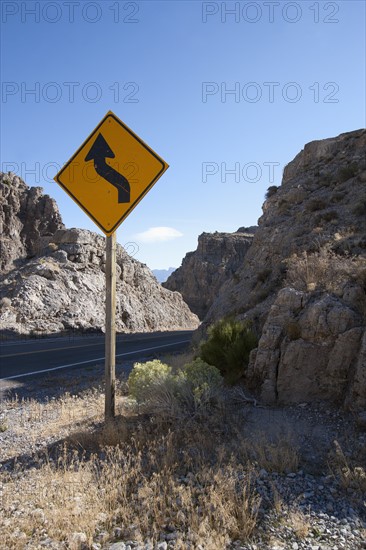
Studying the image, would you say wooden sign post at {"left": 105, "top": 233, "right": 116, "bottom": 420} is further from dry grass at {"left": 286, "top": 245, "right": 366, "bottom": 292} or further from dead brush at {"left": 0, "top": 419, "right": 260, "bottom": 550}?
dry grass at {"left": 286, "top": 245, "right": 366, "bottom": 292}

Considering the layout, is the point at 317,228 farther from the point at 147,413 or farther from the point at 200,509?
the point at 200,509

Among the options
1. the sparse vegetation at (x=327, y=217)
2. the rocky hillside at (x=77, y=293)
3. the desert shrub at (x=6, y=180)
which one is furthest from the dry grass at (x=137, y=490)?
the desert shrub at (x=6, y=180)

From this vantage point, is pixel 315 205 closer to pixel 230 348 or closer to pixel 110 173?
pixel 230 348

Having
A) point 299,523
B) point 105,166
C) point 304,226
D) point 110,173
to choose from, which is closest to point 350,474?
point 299,523

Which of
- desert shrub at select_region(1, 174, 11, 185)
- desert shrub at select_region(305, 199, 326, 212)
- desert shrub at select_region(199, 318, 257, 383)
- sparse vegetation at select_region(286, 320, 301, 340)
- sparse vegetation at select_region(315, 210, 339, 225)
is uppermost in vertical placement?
desert shrub at select_region(1, 174, 11, 185)

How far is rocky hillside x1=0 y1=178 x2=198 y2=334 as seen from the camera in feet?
94.3

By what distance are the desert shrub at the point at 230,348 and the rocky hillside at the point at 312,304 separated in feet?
1.59

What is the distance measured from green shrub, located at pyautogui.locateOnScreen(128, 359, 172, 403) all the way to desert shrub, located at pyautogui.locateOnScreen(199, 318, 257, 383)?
3.87 ft

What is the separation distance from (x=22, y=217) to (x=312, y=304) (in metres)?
61.4

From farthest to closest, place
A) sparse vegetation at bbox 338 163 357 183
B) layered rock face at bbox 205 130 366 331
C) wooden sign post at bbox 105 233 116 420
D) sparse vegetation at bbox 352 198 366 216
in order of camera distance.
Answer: sparse vegetation at bbox 338 163 357 183, sparse vegetation at bbox 352 198 366 216, layered rock face at bbox 205 130 366 331, wooden sign post at bbox 105 233 116 420

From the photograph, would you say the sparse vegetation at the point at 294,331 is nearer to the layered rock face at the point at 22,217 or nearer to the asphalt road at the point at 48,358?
the asphalt road at the point at 48,358

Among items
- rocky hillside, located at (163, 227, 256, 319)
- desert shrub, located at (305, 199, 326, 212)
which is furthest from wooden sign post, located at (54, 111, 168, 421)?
rocky hillside, located at (163, 227, 256, 319)

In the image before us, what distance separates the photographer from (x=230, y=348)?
305 inches

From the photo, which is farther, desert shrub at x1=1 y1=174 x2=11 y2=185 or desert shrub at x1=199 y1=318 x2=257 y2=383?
desert shrub at x1=1 y1=174 x2=11 y2=185
